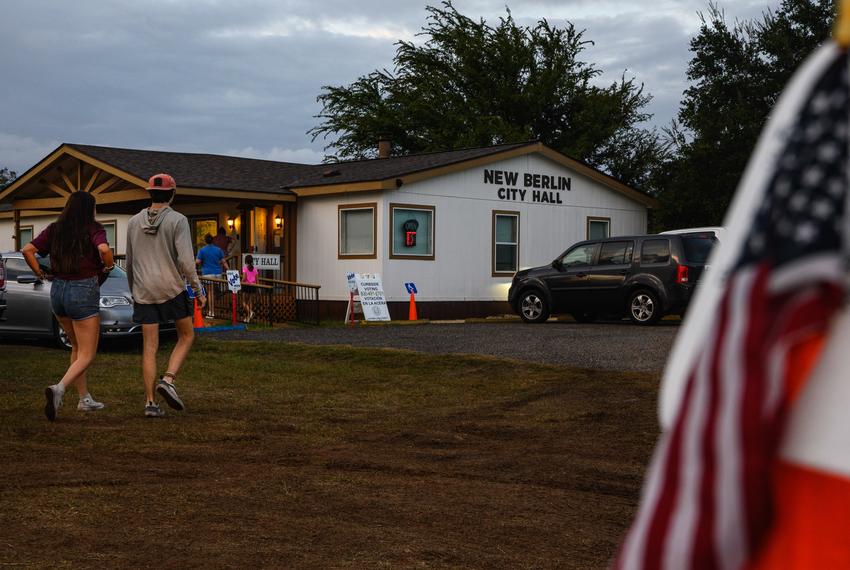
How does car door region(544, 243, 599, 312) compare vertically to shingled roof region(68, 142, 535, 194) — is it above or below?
below

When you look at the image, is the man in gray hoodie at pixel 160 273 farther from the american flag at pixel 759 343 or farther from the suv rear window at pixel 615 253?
the suv rear window at pixel 615 253

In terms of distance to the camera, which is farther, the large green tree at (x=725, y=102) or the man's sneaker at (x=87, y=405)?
the large green tree at (x=725, y=102)

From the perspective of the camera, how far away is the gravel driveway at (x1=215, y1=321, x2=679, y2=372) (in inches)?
516

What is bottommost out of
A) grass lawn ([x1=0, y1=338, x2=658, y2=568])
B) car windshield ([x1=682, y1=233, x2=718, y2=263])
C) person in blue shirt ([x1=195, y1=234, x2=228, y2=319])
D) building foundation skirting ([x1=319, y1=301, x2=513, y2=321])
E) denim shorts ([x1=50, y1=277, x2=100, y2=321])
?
grass lawn ([x1=0, y1=338, x2=658, y2=568])

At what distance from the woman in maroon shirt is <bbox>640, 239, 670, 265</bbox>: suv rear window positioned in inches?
484

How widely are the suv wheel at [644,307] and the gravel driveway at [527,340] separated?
0.22 meters

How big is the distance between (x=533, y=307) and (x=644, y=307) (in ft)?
8.41

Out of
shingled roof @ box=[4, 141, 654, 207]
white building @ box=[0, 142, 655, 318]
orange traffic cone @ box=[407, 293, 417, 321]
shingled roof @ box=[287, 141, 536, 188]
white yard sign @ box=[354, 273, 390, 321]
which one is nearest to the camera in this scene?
white yard sign @ box=[354, 273, 390, 321]

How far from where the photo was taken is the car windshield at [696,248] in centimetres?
1902

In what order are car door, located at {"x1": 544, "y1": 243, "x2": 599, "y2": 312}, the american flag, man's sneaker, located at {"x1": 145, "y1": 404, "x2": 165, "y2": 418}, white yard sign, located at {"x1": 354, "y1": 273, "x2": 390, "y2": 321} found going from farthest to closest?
white yard sign, located at {"x1": 354, "y1": 273, "x2": 390, "y2": 321}, car door, located at {"x1": 544, "y1": 243, "x2": 599, "y2": 312}, man's sneaker, located at {"x1": 145, "y1": 404, "x2": 165, "y2": 418}, the american flag

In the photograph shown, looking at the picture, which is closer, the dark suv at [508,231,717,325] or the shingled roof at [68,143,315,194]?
the dark suv at [508,231,717,325]

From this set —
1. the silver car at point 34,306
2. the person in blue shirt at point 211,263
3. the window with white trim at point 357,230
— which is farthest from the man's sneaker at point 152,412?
the window with white trim at point 357,230

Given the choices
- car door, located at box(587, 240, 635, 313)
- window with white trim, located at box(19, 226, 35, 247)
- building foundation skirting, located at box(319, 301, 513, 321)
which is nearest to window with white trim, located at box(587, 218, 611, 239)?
building foundation skirting, located at box(319, 301, 513, 321)

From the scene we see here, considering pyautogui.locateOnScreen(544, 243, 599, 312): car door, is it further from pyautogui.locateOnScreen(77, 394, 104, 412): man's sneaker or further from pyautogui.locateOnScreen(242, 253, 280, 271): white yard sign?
pyautogui.locateOnScreen(77, 394, 104, 412): man's sneaker
